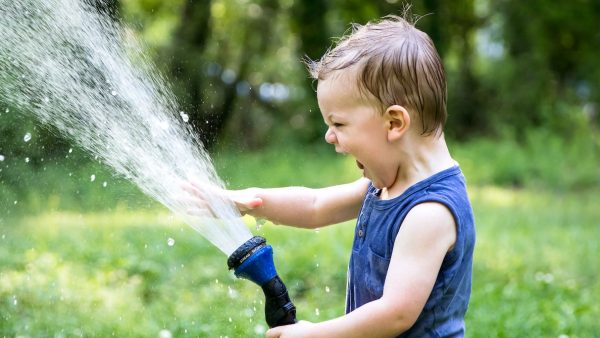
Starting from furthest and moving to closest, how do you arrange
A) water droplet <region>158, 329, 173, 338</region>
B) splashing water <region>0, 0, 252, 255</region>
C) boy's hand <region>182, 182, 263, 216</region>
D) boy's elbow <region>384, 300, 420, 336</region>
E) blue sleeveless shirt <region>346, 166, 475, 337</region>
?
water droplet <region>158, 329, 173, 338</region> → splashing water <region>0, 0, 252, 255</region> → boy's hand <region>182, 182, 263, 216</region> → blue sleeveless shirt <region>346, 166, 475, 337</region> → boy's elbow <region>384, 300, 420, 336</region>

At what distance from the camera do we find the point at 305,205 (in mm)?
2742

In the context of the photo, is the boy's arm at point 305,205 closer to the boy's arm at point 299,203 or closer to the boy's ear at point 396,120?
the boy's arm at point 299,203

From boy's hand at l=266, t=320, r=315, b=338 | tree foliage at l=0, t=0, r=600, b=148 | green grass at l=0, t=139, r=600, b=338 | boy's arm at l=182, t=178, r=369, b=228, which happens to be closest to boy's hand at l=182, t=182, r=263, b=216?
boy's arm at l=182, t=178, r=369, b=228

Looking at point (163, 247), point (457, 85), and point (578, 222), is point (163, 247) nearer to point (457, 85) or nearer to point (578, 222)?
point (578, 222)

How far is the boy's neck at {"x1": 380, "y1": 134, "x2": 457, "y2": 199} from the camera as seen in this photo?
2324mm

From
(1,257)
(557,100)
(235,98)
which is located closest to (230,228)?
(1,257)

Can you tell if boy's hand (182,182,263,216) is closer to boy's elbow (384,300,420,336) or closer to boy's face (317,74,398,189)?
boy's face (317,74,398,189)

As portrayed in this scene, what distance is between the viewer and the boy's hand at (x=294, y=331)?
7.37ft

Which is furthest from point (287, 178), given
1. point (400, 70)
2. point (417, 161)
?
point (400, 70)

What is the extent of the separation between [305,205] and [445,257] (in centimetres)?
59

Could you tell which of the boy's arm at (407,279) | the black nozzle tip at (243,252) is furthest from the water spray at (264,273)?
the boy's arm at (407,279)

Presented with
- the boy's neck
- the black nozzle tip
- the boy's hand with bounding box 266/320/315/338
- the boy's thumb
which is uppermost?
the boy's neck

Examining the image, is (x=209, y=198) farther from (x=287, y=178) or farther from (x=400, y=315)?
(x=287, y=178)

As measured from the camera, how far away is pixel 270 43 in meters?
14.6
